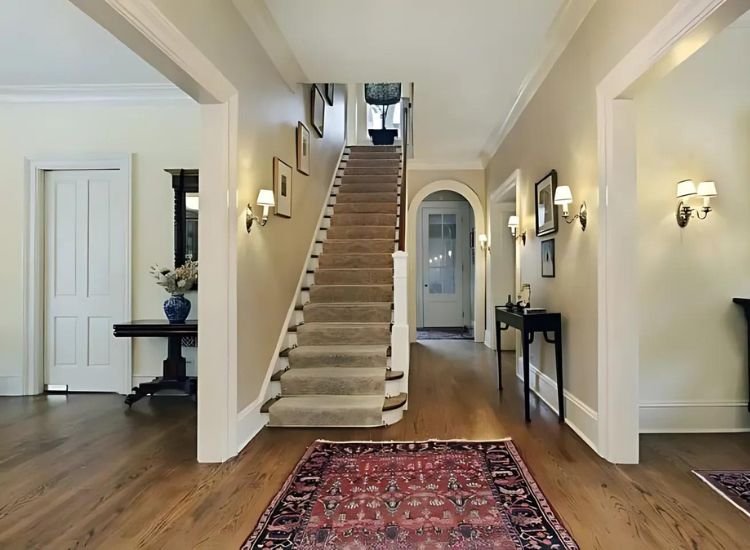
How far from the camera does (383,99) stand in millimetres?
9531

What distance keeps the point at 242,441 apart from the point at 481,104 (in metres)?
3.95

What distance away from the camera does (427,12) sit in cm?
311

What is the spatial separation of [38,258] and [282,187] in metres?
2.62

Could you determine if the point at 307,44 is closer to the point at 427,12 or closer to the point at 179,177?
the point at 427,12

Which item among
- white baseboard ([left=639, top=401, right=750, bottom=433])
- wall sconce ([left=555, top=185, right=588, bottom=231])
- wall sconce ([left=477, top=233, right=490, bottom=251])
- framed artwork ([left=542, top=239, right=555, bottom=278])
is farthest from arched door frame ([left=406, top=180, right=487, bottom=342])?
white baseboard ([left=639, top=401, right=750, bottom=433])

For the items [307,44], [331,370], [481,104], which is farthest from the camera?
[481,104]

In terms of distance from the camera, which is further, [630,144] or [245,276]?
[245,276]

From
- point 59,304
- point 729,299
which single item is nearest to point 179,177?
point 59,304

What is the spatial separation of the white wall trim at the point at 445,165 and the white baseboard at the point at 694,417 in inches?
192

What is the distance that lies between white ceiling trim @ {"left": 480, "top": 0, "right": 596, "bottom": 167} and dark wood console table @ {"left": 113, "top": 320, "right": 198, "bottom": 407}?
3669 mm

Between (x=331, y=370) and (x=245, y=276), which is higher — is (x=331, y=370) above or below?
below

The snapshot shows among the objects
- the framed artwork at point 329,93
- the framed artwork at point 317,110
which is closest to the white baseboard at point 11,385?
the framed artwork at point 317,110

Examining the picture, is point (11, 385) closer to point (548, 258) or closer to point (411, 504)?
point (411, 504)

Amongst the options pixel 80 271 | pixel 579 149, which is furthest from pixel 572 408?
pixel 80 271
